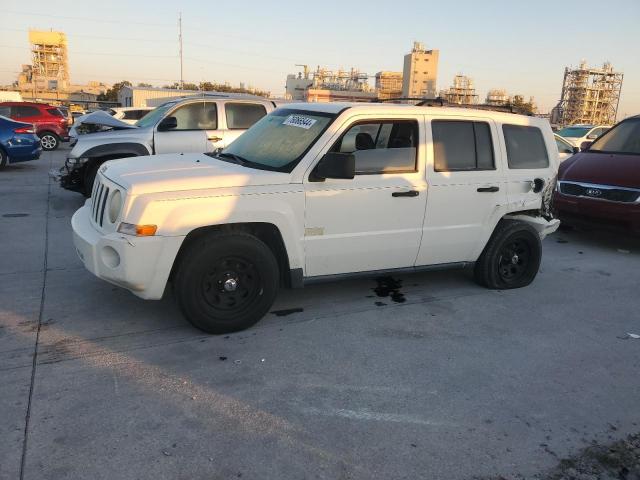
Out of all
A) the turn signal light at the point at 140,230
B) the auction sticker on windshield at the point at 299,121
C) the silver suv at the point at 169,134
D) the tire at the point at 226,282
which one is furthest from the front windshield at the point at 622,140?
the turn signal light at the point at 140,230

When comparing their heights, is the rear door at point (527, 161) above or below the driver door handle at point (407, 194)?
above

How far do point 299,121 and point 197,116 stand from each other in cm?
496

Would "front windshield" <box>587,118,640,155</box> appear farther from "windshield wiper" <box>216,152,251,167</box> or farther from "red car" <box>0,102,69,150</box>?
"red car" <box>0,102,69,150</box>

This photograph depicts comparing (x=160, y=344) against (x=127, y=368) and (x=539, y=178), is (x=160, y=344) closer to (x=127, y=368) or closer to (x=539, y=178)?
(x=127, y=368)

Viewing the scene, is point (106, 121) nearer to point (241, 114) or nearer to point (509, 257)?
point (241, 114)

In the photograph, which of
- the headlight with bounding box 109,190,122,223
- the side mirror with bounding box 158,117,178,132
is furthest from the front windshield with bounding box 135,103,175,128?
the headlight with bounding box 109,190,122,223

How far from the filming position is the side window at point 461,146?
4809 mm

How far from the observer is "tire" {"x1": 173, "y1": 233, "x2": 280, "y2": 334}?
3.89 metres

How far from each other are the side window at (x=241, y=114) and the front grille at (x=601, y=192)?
17.3 ft

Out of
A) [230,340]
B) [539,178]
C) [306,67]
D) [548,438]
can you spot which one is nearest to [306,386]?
[230,340]

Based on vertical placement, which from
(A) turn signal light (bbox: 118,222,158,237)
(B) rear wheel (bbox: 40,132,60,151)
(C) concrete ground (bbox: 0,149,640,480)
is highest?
(A) turn signal light (bbox: 118,222,158,237)

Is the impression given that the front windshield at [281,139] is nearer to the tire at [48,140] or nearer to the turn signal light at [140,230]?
the turn signal light at [140,230]

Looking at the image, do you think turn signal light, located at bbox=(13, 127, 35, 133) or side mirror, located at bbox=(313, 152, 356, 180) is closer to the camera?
side mirror, located at bbox=(313, 152, 356, 180)

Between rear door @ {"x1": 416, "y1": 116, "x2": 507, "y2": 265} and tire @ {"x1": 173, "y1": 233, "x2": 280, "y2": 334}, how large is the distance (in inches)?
63.0
